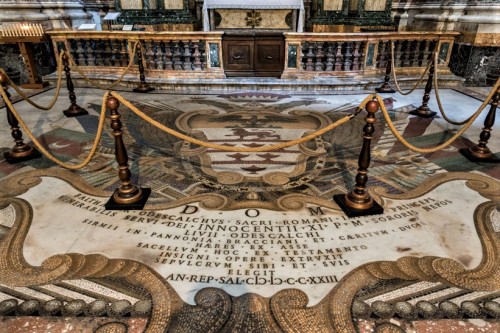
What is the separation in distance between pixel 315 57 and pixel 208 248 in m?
6.28

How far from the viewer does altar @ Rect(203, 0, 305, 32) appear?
34.2 feet

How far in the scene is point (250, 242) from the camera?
9.04 ft

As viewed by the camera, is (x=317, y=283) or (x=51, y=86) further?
(x=51, y=86)

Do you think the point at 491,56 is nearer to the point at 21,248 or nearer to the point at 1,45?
the point at 21,248

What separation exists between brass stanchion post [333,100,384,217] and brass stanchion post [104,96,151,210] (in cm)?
191

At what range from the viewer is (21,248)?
2.67 m

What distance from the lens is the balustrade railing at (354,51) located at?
24.7 ft

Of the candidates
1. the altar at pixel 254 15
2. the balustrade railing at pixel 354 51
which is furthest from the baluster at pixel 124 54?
the balustrade railing at pixel 354 51

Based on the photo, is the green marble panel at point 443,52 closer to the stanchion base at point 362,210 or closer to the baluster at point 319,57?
the baluster at point 319,57

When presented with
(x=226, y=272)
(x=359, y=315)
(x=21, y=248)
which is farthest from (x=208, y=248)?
(x=21, y=248)

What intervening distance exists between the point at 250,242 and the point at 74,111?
4490 millimetres

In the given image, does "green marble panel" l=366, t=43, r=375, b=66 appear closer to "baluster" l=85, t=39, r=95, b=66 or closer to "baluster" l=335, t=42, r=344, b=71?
"baluster" l=335, t=42, r=344, b=71

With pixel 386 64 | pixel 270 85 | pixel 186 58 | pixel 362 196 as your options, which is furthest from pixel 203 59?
pixel 362 196

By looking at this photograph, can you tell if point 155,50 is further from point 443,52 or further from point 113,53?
point 443,52
